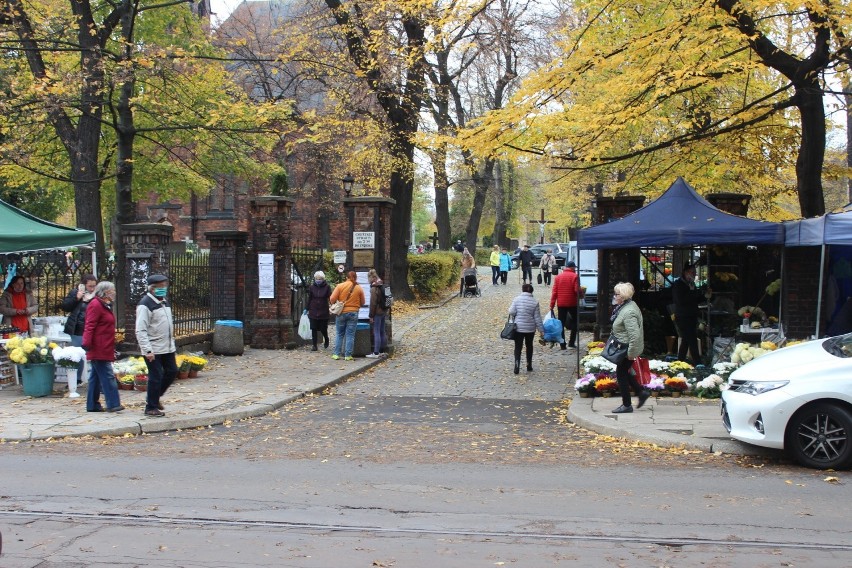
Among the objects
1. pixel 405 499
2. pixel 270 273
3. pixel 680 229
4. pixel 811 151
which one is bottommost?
pixel 405 499

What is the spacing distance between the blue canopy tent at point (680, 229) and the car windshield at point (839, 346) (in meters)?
4.34

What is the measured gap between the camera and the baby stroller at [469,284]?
3294 centimetres

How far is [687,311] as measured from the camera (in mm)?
14820

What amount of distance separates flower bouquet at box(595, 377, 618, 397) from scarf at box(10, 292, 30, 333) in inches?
356

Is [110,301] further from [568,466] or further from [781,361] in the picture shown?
[781,361]

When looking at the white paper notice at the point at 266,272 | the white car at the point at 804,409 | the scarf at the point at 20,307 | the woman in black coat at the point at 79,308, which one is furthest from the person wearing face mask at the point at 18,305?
the white car at the point at 804,409

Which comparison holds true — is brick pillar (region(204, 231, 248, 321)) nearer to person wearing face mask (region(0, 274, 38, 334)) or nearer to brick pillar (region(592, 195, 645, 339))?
person wearing face mask (region(0, 274, 38, 334))

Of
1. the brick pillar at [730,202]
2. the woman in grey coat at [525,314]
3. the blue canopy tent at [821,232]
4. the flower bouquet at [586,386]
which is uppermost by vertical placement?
the brick pillar at [730,202]

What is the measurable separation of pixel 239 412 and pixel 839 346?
721 centimetres

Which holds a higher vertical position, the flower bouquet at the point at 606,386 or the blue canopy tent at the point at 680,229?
the blue canopy tent at the point at 680,229

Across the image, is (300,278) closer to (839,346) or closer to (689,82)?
(689,82)

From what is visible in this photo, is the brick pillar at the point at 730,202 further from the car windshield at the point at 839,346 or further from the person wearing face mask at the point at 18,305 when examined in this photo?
the person wearing face mask at the point at 18,305

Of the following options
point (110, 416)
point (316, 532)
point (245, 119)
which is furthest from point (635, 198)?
point (316, 532)

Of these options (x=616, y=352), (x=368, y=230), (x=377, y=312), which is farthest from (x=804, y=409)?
(x=368, y=230)
